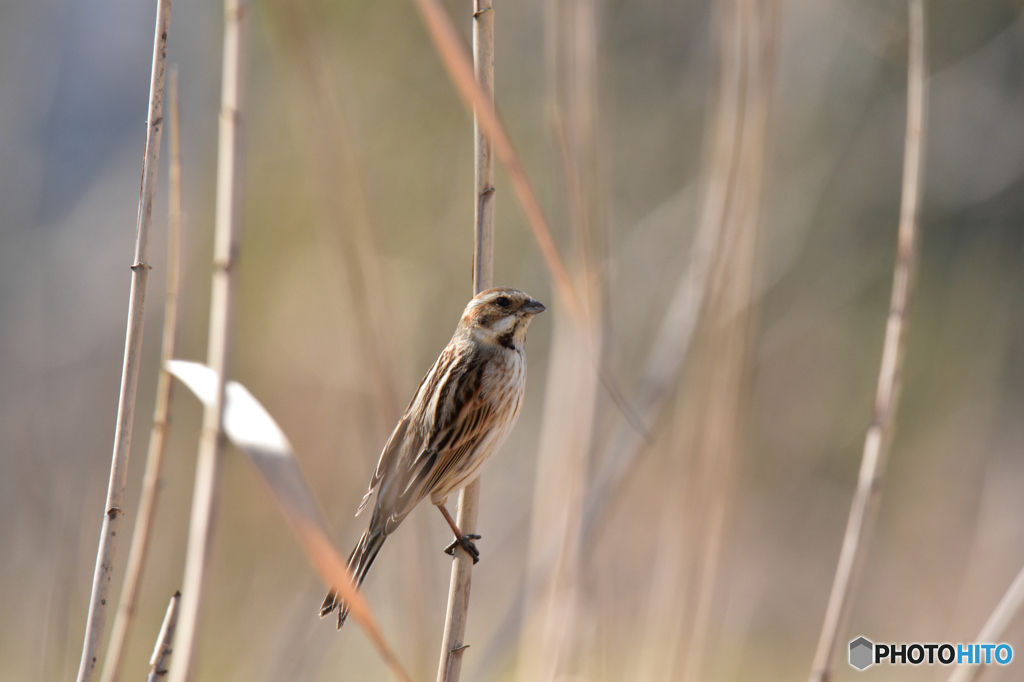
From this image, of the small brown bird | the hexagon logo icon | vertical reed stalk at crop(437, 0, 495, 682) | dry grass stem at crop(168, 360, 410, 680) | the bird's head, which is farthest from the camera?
the hexagon logo icon

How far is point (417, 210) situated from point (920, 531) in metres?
5.19

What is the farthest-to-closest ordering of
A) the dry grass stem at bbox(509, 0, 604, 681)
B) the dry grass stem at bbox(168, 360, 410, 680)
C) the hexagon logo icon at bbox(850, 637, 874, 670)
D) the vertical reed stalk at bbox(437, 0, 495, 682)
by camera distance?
the hexagon logo icon at bbox(850, 637, 874, 670) → the dry grass stem at bbox(509, 0, 604, 681) → the vertical reed stalk at bbox(437, 0, 495, 682) → the dry grass stem at bbox(168, 360, 410, 680)

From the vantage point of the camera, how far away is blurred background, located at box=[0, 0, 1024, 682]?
2.08 metres

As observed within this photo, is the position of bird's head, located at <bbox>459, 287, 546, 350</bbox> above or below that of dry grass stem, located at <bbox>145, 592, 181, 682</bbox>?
above

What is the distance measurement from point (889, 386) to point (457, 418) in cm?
115

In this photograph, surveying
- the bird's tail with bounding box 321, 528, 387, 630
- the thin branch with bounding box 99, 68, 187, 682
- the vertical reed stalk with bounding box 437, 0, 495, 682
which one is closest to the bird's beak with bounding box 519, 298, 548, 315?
the vertical reed stalk with bounding box 437, 0, 495, 682

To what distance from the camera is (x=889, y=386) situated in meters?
1.97

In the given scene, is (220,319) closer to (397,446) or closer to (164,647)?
(164,647)

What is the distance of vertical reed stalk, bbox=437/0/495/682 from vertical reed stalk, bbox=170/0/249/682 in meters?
0.71

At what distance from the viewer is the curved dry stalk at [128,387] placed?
5.08 feet

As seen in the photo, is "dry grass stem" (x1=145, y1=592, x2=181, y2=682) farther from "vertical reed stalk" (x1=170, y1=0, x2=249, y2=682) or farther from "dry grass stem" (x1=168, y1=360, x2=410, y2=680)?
"dry grass stem" (x1=168, y1=360, x2=410, y2=680)

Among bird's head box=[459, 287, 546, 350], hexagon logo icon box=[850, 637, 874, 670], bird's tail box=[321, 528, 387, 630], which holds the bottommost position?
hexagon logo icon box=[850, 637, 874, 670]

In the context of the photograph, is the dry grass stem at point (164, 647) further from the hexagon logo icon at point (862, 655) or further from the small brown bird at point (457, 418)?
the hexagon logo icon at point (862, 655)

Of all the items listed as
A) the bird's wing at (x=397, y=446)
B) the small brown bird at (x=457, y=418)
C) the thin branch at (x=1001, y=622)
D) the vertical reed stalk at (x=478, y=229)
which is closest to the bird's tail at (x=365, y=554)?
the small brown bird at (x=457, y=418)
